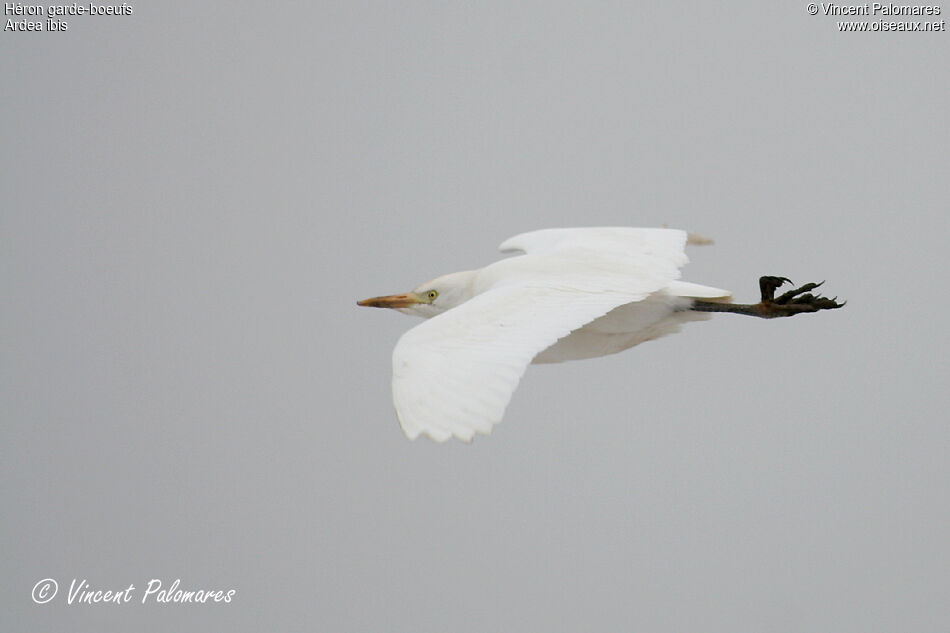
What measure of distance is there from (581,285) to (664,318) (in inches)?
29.5

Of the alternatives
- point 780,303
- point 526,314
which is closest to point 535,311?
point 526,314

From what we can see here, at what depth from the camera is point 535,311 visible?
7363mm

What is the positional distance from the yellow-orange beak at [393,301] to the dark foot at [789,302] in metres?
2.33

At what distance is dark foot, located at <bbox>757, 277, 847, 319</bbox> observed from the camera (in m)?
8.58

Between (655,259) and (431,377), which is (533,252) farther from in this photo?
(431,377)

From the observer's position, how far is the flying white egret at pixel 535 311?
6.46m

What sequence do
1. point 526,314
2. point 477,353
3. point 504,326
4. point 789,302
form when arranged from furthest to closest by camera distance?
point 789,302
point 526,314
point 504,326
point 477,353

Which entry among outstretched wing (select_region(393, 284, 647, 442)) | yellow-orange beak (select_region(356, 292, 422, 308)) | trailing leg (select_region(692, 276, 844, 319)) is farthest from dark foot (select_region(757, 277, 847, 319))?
yellow-orange beak (select_region(356, 292, 422, 308))

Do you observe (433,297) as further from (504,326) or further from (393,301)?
(504,326)

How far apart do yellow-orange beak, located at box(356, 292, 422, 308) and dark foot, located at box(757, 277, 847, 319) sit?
2.33 metres

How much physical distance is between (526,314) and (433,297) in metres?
2.16

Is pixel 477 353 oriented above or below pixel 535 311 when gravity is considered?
below

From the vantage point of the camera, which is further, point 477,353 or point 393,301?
point 393,301

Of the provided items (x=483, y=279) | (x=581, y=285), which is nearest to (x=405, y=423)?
(x=581, y=285)
